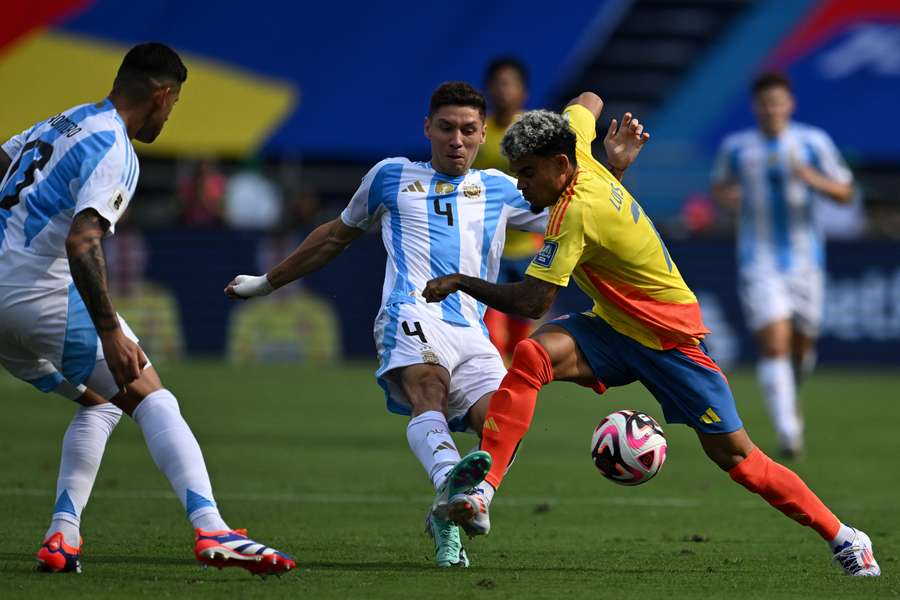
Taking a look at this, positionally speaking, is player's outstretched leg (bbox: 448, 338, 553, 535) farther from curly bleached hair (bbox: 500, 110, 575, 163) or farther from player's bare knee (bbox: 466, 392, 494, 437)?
curly bleached hair (bbox: 500, 110, 575, 163)

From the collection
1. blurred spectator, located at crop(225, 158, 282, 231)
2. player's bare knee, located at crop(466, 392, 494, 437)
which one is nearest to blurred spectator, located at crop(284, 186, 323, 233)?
blurred spectator, located at crop(225, 158, 282, 231)

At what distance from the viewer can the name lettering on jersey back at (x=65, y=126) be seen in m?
6.26

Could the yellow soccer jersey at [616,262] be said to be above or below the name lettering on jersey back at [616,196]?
below

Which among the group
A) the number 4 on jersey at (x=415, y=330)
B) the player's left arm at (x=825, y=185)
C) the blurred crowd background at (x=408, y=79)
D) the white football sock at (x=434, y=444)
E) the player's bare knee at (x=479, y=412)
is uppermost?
the blurred crowd background at (x=408, y=79)

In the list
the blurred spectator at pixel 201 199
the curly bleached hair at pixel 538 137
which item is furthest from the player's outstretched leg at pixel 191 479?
the blurred spectator at pixel 201 199

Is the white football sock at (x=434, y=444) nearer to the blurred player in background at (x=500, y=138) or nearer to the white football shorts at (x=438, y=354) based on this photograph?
the white football shorts at (x=438, y=354)

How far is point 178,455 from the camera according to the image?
6371 millimetres

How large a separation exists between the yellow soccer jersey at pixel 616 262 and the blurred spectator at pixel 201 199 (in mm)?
14930

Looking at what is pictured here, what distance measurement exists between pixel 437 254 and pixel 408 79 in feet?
62.1

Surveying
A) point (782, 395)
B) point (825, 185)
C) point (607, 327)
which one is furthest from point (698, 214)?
point (607, 327)

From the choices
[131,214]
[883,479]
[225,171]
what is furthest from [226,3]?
[883,479]

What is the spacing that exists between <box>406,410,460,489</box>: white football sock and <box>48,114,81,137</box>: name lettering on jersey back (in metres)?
1.97

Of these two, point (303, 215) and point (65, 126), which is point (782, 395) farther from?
point (303, 215)

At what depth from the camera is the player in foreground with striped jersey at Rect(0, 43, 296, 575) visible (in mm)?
6055
